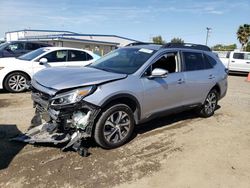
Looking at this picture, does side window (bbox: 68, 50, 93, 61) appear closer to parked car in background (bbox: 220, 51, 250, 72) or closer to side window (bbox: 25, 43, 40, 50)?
side window (bbox: 25, 43, 40, 50)

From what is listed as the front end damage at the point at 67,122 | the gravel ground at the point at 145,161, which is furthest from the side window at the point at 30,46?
the front end damage at the point at 67,122

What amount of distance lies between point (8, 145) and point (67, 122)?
1.18 meters

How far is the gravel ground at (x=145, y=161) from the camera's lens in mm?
3928

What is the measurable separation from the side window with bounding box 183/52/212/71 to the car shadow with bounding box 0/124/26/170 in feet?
11.9

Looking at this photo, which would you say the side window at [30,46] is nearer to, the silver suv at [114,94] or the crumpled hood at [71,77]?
the silver suv at [114,94]

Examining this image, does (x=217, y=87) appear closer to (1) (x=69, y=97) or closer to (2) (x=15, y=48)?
(1) (x=69, y=97)

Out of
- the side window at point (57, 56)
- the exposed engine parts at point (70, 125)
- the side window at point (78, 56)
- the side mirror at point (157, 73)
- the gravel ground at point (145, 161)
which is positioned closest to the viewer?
the gravel ground at point (145, 161)

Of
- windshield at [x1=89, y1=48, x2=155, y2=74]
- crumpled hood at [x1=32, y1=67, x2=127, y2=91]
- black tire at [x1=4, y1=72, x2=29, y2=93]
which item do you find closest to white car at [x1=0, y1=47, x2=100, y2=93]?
black tire at [x1=4, y1=72, x2=29, y2=93]

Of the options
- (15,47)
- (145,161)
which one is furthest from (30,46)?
(145,161)

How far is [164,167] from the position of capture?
4.40 m

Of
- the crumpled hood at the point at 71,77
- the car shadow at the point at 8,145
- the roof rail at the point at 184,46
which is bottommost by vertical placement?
the car shadow at the point at 8,145

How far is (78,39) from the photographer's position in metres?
38.3

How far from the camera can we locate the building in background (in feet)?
122

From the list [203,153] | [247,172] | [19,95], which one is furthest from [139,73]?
[19,95]
